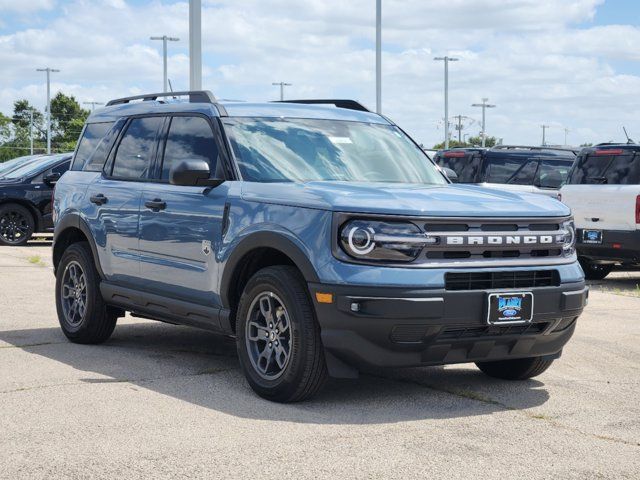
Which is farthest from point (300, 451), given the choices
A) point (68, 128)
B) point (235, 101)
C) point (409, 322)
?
point (68, 128)

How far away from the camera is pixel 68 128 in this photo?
108 m

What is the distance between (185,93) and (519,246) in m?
2.94

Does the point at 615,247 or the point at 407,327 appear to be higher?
the point at 407,327

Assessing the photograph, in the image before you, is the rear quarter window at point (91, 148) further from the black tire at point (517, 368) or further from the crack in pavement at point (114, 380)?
the black tire at point (517, 368)

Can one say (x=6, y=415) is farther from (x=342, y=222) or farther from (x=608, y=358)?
(x=608, y=358)

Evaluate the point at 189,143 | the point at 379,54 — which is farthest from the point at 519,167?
the point at 379,54

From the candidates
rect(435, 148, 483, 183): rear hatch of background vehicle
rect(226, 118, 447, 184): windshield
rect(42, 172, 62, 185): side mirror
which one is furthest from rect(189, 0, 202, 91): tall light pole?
rect(226, 118, 447, 184): windshield

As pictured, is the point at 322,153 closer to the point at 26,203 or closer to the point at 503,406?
the point at 503,406

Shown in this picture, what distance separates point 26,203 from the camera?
68.6 feet

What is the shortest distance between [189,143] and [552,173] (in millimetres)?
12818

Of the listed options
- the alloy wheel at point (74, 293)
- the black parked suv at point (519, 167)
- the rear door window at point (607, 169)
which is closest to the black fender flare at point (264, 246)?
the alloy wheel at point (74, 293)

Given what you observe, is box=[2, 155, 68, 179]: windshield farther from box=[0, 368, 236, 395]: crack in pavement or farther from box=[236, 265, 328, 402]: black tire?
box=[236, 265, 328, 402]: black tire

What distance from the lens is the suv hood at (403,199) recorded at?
629 cm

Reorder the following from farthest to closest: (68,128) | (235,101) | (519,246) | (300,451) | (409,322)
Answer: (68,128), (235,101), (519,246), (409,322), (300,451)
